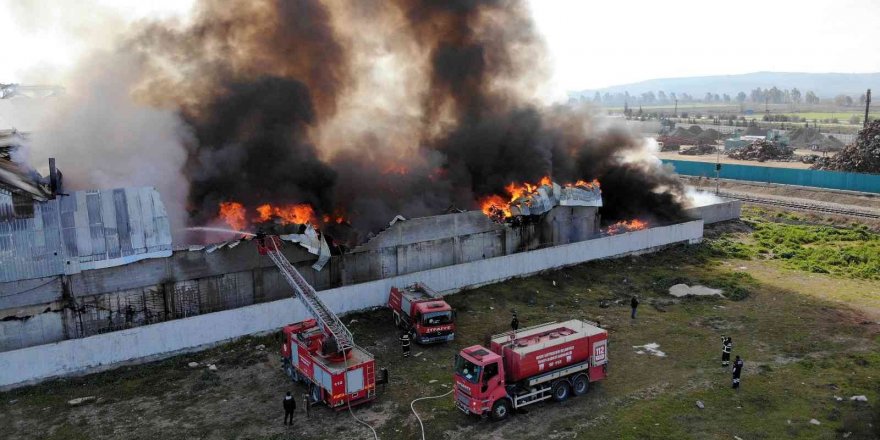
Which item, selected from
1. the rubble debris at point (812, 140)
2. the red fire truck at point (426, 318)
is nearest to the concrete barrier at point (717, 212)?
the red fire truck at point (426, 318)

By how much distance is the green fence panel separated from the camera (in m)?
48.7

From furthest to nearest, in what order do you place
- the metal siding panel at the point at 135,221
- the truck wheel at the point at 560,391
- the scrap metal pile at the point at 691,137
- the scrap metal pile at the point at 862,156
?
the scrap metal pile at the point at 691,137 < the scrap metal pile at the point at 862,156 < the metal siding panel at the point at 135,221 < the truck wheel at the point at 560,391

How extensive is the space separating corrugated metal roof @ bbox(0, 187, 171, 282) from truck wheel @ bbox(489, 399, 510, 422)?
1280 cm

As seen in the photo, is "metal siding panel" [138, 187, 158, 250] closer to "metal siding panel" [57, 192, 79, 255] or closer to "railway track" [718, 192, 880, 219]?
"metal siding panel" [57, 192, 79, 255]

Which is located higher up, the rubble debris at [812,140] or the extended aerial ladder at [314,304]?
the rubble debris at [812,140]

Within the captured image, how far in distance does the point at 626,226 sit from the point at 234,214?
22.0 metres

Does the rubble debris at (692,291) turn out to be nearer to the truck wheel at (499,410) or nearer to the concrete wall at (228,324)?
the concrete wall at (228,324)

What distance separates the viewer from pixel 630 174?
37781mm

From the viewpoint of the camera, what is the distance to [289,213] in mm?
28297

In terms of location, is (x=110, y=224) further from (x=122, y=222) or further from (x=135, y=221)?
(x=135, y=221)

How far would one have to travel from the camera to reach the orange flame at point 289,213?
90.6 ft

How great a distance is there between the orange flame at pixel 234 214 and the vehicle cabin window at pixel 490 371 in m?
14.3

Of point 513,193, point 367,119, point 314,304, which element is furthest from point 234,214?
point 513,193

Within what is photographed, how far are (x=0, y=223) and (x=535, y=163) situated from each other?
24.2 meters
